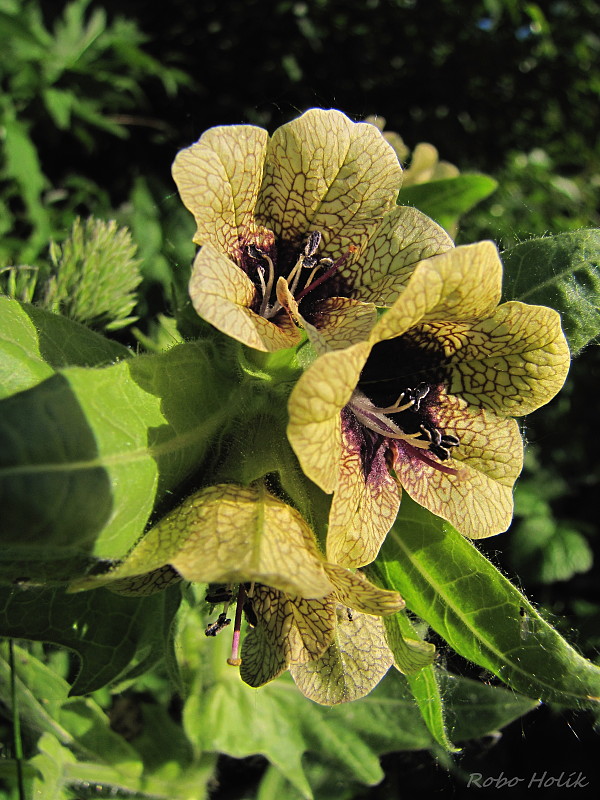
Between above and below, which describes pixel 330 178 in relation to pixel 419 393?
above

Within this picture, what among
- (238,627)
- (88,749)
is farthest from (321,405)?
(88,749)

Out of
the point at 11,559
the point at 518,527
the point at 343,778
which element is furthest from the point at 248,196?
the point at 518,527

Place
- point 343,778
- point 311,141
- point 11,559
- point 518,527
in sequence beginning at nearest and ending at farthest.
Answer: point 11,559
point 311,141
point 343,778
point 518,527

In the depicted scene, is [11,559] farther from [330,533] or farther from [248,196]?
[248,196]

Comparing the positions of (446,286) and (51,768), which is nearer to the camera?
(446,286)

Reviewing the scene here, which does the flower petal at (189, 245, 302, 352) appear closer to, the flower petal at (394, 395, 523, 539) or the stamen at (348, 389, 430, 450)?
the stamen at (348, 389, 430, 450)

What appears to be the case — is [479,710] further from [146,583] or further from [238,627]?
[146,583]

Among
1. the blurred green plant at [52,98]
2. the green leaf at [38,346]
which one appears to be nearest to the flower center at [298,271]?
the green leaf at [38,346]
